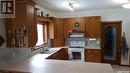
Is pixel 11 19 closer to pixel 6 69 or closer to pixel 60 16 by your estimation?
pixel 6 69

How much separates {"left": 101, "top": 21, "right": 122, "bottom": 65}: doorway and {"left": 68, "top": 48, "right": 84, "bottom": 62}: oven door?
3.67 feet

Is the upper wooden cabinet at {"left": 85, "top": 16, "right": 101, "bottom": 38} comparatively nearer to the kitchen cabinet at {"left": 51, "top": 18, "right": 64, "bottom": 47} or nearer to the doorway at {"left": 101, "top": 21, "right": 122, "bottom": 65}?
the doorway at {"left": 101, "top": 21, "right": 122, "bottom": 65}

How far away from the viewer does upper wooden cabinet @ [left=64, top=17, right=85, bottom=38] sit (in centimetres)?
618

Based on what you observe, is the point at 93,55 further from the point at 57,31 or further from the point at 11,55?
the point at 11,55

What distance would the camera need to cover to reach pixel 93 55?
5.89 meters

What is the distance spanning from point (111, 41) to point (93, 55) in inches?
46.0

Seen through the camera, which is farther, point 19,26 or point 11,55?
point 19,26

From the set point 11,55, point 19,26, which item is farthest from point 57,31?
point 11,55

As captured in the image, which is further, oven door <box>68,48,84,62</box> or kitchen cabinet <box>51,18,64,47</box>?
kitchen cabinet <box>51,18,64,47</box>

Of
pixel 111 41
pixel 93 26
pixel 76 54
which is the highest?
pixel 93 26

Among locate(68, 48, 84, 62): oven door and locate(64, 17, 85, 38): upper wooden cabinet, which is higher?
locate(64, 17, 85, 38): upper wooden cabinet

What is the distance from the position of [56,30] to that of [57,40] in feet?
1.47

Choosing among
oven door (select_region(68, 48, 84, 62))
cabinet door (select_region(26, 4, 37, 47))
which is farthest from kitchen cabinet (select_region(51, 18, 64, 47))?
cabinet door (select_region(26, 4, 37, 47))

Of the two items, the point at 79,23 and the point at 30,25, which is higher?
the point at 79,23
